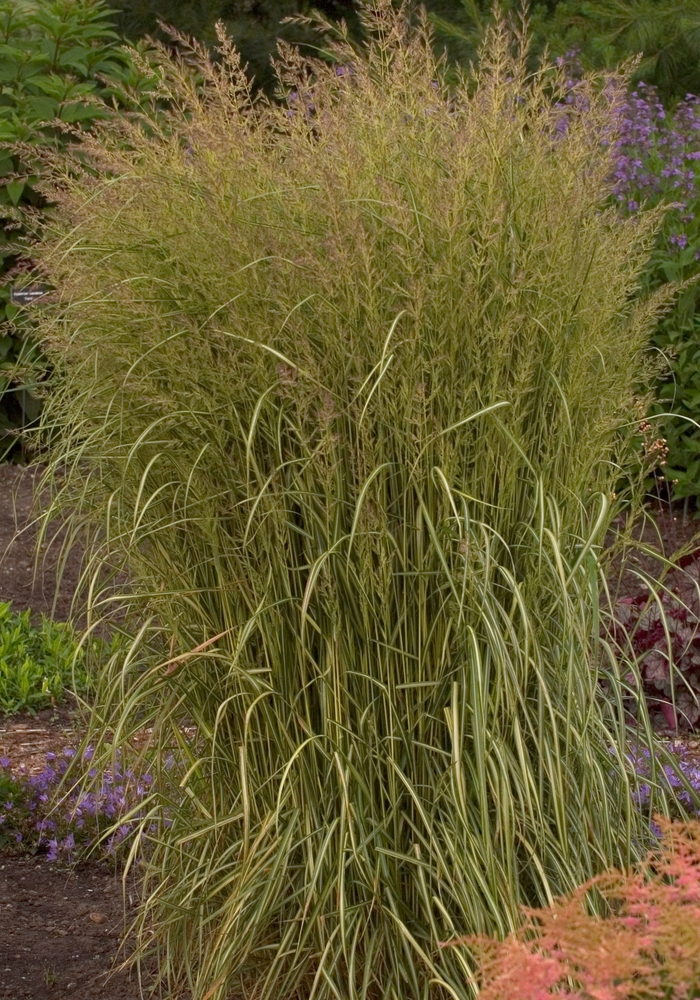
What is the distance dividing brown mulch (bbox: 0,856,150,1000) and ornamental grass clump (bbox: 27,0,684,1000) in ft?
1.16

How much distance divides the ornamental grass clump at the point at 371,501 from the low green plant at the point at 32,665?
2.16 m

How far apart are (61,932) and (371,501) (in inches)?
58.6

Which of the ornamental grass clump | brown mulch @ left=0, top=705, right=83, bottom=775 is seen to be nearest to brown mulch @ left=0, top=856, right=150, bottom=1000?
the ornamental grass clump

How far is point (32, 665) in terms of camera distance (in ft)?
15.8

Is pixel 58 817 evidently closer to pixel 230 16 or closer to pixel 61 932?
pixel 61 932

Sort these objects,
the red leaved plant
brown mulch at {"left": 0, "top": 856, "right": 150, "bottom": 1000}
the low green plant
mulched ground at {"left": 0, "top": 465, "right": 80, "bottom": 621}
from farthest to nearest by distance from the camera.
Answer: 1. mulched ground at {"left": 0, "top": 465, "right": 80, "bottom": 621}
2. the low green plant
3. brown mulch at {"left": 0, "top": 856, "right": 150, "bottom": 1000}
4. the red leaved plant

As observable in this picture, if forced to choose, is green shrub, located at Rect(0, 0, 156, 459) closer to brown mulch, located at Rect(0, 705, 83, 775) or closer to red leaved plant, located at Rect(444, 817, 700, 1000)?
brown mulch, located at Rect(0, 705, 83, 775)

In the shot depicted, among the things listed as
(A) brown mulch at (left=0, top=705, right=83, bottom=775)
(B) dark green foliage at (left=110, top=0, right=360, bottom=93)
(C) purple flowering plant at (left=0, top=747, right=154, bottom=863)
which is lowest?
(A) brown mulch at (left=0, top=705, right=83, bottom=775)

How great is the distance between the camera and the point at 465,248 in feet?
7.64

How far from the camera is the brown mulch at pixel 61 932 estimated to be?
282 centimetres

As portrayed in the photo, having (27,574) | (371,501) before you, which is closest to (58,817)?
(371,501)

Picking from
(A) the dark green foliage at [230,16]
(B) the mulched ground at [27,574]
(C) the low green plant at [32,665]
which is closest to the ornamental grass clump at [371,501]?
(C) the low green plant at [32,665]

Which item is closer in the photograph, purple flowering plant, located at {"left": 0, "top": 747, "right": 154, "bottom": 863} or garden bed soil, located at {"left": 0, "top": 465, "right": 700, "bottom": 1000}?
garden bed soil, located at {"left": 0, "top": 465, "right": 700, "bottom": 1000}

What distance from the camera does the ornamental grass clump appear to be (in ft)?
7.43
